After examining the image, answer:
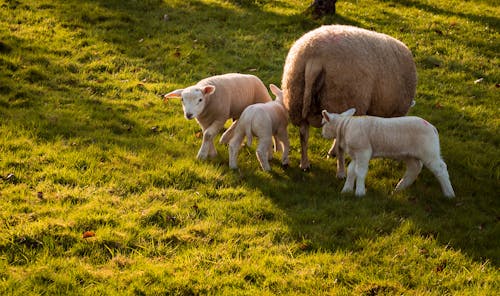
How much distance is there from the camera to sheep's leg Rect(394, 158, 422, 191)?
7301 mm

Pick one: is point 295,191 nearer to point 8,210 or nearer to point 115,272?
point 115,272

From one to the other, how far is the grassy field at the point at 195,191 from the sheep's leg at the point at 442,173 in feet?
0.52

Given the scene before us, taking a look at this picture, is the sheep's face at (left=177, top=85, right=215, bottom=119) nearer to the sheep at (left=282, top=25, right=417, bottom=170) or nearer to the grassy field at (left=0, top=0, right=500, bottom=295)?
the grassy field at (left=0, top=0, right=500, bottom=295)

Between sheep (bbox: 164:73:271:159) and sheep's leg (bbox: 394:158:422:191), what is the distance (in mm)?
2562

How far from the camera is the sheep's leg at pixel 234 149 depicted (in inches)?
308

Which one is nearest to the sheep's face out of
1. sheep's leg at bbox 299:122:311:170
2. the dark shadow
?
sheep's leg at bbox 299:122:311:170

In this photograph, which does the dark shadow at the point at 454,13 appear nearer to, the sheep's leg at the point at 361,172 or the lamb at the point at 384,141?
the lamb at the point at 384,141

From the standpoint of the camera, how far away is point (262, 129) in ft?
25.0

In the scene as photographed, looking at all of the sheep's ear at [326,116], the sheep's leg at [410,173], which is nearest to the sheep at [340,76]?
the sheep's ear at [326,116]

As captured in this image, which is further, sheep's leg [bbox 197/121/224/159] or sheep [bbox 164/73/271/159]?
sheep's leg [bbox 197/121/224/159]

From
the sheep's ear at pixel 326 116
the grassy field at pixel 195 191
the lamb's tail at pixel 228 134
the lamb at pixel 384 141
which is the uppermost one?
the sheep's ear at pixel 326 116

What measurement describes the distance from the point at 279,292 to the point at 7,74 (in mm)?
7582

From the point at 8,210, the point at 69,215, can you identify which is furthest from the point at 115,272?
the point at 8,210

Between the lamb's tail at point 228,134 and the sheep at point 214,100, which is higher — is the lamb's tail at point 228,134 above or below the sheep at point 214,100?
below
